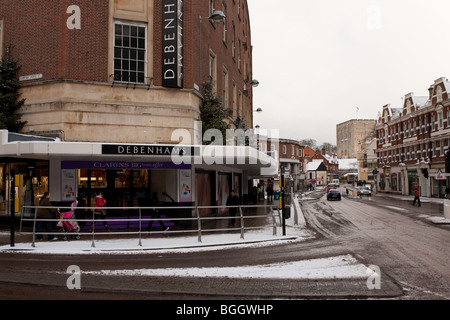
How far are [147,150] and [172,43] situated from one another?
5509 millimetres

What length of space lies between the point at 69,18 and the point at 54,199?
7597 millimetres

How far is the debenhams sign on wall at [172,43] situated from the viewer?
1761cm

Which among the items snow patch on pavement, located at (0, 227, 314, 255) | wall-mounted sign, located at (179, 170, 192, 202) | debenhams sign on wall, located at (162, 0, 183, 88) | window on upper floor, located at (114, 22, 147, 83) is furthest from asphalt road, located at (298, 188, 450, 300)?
window on upper floor, located at (114, 22, 147, 83)

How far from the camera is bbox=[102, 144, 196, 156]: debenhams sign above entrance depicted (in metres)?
14.6

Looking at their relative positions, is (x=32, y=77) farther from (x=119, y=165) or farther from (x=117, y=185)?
(x=117, y=185)

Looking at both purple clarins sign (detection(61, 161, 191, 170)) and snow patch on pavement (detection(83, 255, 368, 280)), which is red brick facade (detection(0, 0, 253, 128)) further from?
snow patch on pavement (detection(83, 255, 368, 280))

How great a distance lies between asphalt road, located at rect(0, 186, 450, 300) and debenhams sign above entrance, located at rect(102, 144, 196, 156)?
185 inches

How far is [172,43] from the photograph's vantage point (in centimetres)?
1759

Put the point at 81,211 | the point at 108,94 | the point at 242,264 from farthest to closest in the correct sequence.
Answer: the point at 108,94
the point at 81,211
the point at 242,264

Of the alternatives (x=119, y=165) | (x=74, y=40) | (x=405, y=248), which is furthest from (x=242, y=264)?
(x=74, y=40)

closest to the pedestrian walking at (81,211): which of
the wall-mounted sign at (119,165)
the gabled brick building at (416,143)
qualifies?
the wall-mounted sign at (119,165)

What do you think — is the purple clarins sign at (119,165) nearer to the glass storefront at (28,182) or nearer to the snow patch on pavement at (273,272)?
the glass storefront at (28,182)

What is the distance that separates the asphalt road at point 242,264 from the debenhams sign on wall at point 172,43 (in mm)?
8878
